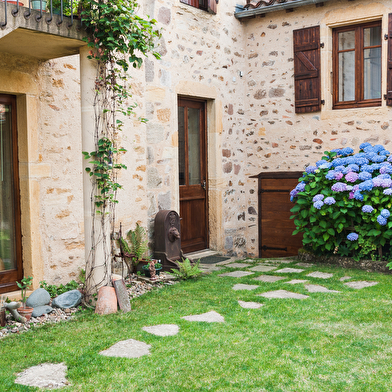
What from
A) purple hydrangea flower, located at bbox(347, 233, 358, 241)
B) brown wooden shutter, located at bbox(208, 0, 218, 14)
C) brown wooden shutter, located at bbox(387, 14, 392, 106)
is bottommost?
purple hydrangea flower, located at bbox(347, 233, 358, 241)

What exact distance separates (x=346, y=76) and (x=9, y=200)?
17.4ft

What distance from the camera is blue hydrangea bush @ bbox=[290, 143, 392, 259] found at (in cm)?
554

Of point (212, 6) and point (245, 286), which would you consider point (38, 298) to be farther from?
point (212, 6)

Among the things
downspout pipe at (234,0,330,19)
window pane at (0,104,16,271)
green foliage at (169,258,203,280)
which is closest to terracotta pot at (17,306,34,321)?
window pane at (0,104,16,271)

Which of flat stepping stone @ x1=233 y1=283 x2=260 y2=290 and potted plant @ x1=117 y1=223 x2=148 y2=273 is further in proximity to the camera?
potted plant @ x1=117 y1=223 x2=148 y2=273

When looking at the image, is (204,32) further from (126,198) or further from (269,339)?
(269,339)

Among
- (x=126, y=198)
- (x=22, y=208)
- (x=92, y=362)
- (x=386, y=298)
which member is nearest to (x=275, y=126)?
(x=126, y=198)

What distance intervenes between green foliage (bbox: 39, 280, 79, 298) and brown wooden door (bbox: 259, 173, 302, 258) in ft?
13.0

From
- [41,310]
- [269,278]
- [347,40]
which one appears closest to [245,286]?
[269,278]

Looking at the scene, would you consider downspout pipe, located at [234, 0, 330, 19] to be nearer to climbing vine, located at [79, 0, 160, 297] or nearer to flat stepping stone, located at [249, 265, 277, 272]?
climbing vine, located at [79, 0, 160, 297]

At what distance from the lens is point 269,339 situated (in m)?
3.31

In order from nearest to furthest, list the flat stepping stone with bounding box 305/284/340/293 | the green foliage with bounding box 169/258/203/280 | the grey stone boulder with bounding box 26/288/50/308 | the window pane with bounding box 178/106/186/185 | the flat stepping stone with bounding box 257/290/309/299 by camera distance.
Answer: the grey stone boulder with bounding box 26/288/50/308 → the flat stepping stone with bounding box 257/290/309/299 → the flat stepping stone with bounding box 305/284/340/293 → the green foliage with bounding box 169/258/203/280 → the window pane with bounding box 178/106/186/185

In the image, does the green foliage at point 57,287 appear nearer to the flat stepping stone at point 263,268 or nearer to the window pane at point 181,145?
the flat stepping stone at point 263,268

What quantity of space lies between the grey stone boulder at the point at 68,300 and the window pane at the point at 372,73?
5160 mm
